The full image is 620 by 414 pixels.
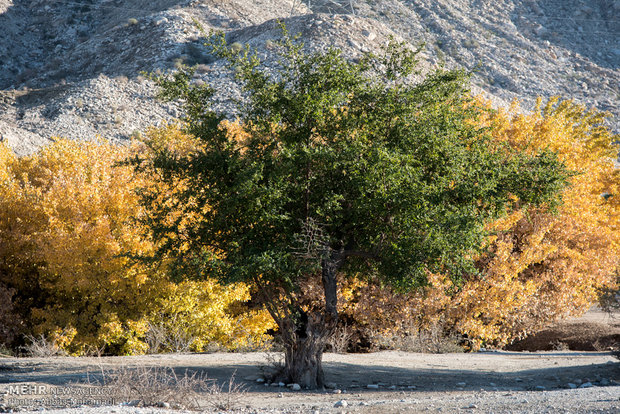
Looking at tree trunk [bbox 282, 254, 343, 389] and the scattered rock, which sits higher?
the scattered rock

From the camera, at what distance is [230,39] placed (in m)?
70.4

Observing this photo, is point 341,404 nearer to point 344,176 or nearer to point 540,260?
point 344,176

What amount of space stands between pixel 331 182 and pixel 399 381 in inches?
202

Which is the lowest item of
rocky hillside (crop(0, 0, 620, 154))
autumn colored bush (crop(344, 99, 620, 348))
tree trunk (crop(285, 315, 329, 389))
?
rocky hillside (crop(0, 0, 620, 154))

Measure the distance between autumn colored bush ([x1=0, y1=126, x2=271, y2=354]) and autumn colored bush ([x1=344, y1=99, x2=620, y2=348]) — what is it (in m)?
5.27

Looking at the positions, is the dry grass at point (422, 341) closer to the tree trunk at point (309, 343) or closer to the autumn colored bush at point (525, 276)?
the autumn colored bush at point (525, 276)

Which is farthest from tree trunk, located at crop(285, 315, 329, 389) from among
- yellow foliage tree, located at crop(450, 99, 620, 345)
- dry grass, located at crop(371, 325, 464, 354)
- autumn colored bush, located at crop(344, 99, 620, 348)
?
yellow foliage tree, located at crop(450, 99, 620, 345)

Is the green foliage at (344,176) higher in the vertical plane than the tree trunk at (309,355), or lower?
higher

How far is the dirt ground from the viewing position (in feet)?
30.7

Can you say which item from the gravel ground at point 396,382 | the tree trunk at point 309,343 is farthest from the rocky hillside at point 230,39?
the tree trunk at point 309,343

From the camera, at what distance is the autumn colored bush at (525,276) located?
2153 centimetres

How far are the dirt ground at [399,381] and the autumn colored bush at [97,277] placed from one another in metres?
4.31

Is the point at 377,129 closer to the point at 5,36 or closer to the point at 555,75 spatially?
the point at 555,75

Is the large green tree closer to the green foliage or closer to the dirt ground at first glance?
the green foliage
